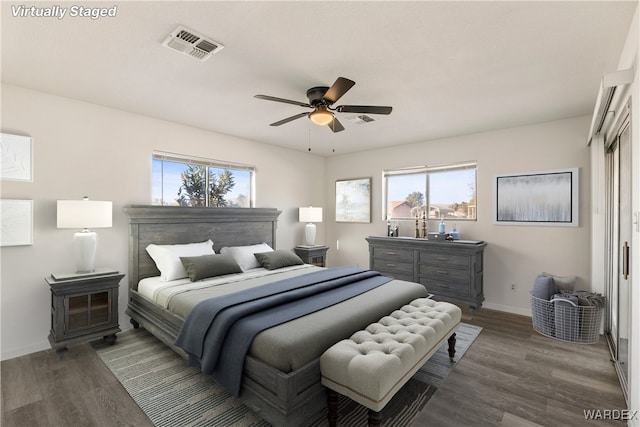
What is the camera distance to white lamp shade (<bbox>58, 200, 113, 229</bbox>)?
2.88 meters

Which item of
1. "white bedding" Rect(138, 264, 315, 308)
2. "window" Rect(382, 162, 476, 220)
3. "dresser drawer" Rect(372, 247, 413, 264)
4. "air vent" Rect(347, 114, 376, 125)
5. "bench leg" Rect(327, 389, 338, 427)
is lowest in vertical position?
"bench leg" Rect(327, 389, 338, 427)

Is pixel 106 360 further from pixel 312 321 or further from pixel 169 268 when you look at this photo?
pixel 312 321

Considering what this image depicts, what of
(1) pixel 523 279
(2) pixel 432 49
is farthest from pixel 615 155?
(2) pixel 432 49

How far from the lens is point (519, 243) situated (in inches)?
164

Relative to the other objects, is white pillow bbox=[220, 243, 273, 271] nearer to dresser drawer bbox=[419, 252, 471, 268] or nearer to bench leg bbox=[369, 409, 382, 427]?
dresser drawer bbox=[419, 252, 471, 268]

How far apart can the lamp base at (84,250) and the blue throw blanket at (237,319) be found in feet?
4.69

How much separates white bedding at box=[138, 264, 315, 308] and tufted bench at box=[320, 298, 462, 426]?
1.42 metres

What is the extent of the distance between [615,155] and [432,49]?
7.60 ft

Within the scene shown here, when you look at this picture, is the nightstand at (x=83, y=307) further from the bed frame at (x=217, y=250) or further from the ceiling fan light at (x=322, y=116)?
the ceiling fan light at (x=322, y=116)

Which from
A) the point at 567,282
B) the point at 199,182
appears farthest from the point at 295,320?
the point at 567,282

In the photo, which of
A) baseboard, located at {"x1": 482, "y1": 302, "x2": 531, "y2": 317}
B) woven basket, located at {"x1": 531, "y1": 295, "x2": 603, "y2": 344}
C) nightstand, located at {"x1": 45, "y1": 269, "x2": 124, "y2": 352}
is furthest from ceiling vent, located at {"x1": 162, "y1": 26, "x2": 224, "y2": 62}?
baseboard, located at {"x1": 482, "y1": 302, "x2": 531, "y2": 317}

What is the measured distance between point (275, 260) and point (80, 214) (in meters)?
2.20

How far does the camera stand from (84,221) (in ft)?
9.61

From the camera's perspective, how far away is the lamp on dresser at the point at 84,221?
2.88 m
